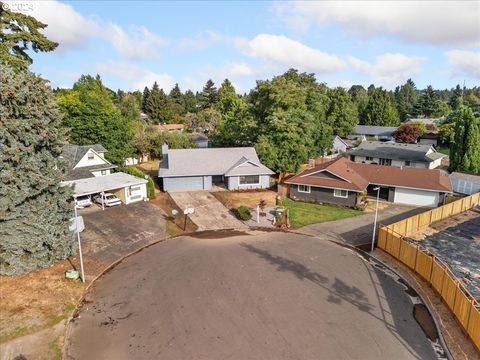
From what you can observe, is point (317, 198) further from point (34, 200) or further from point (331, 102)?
point (331, 102)

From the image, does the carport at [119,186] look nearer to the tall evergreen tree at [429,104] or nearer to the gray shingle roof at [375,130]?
the gray shingle roof at [375,130]

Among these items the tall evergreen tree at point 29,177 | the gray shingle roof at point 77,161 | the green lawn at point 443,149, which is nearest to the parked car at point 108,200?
the gray shingle roof at point 77,161

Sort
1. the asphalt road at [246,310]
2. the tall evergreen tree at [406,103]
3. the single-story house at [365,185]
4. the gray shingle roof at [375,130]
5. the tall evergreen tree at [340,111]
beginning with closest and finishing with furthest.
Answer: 1. the asphalt road at [246,310]
2. the single-story house at [365,185]
3. the tall evergreen tree at [340,111]
4. the gray shingle roof at [375,130]
5. the tall evergreen tree at [406,103]

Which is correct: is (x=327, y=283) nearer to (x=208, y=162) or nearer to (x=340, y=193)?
(x=340, y=193)

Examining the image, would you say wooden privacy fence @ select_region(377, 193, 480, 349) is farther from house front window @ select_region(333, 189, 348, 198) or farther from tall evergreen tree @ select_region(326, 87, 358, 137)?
tall evergreen tree @ select_region(326, 87, 358, 137)

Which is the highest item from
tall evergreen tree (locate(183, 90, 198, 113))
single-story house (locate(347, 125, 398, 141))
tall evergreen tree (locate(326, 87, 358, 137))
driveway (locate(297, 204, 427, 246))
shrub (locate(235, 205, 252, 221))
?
tall evergreen tree (locate(183, 90, 198, 113))

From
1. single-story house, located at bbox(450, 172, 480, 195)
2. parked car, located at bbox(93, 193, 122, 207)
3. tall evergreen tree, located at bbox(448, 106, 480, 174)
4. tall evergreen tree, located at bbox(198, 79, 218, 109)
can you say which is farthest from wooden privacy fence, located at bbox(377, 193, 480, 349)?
tall evergreen tree, located at bbox(198, 79, 218, 109)

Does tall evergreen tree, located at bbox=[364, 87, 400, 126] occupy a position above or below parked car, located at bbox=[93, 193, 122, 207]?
above
